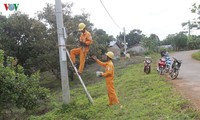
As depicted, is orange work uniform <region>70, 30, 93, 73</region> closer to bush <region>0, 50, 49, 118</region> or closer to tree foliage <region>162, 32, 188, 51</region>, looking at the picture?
bush <region>0, 50, 49, 118</region>

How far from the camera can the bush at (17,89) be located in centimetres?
1138

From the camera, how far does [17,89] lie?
11.8 metres

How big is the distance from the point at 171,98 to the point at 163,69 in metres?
7.56

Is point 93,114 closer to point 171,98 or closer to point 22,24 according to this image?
point 171,98

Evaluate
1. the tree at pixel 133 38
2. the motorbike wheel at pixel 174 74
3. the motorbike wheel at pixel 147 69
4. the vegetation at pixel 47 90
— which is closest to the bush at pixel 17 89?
the vegetation at pixel 47 90

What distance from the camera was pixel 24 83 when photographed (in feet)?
40.2

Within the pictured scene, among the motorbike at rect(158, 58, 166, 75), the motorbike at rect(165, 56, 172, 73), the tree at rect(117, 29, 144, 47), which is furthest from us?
the tree at rect(117, 29, 144, 47)

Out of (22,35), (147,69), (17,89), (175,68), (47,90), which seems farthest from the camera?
(22,35)

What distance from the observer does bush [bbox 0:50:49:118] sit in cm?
1138

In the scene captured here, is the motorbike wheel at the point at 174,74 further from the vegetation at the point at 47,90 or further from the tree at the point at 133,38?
the tree at the point at 133,38

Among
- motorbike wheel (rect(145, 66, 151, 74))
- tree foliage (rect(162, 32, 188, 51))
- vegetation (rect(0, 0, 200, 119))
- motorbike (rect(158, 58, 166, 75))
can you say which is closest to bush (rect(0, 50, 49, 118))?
vegetation (rect(0, 0, 200, 119))

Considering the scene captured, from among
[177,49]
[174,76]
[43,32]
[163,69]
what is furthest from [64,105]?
[177,49]

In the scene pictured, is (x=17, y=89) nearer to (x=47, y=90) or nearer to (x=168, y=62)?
(x=47, y=90)

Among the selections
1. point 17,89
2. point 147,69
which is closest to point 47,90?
point 17,89
